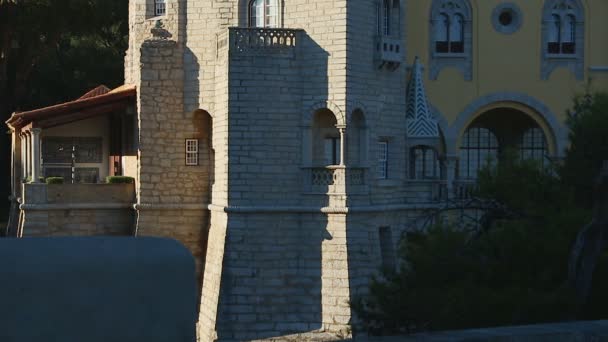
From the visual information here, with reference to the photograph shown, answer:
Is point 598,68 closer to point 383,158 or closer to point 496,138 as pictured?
point 496,138

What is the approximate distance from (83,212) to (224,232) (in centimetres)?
472

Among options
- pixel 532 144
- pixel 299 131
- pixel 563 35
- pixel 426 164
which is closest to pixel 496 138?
pixel 532 144

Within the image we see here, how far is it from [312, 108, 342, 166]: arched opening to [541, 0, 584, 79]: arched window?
8.12 metres

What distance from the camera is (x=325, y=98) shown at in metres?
25.8

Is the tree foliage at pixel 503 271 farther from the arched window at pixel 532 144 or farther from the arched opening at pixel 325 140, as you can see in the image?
the arched window at pixel 532 144

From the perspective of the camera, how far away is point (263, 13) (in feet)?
90.0

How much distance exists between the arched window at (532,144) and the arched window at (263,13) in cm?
1042

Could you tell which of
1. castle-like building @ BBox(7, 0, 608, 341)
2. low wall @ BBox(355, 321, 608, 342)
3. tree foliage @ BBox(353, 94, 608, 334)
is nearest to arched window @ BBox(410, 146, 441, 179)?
castle-like building @ BBox(7, 0, 608, 341)

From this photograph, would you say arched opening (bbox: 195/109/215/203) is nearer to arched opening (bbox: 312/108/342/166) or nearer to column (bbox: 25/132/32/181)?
arched opening (bbox: 312/108/342/166)

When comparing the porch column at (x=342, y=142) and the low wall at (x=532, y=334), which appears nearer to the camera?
the low wall at (x=532, y=334)

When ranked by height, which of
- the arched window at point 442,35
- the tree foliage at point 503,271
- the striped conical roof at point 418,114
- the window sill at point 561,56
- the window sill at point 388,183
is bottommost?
the tree foliage at point 503,271

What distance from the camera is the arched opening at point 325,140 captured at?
26.3 m

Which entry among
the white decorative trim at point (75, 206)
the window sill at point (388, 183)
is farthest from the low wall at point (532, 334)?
the white decorative trim at point (75, 206)

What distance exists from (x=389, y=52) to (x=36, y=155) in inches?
388
